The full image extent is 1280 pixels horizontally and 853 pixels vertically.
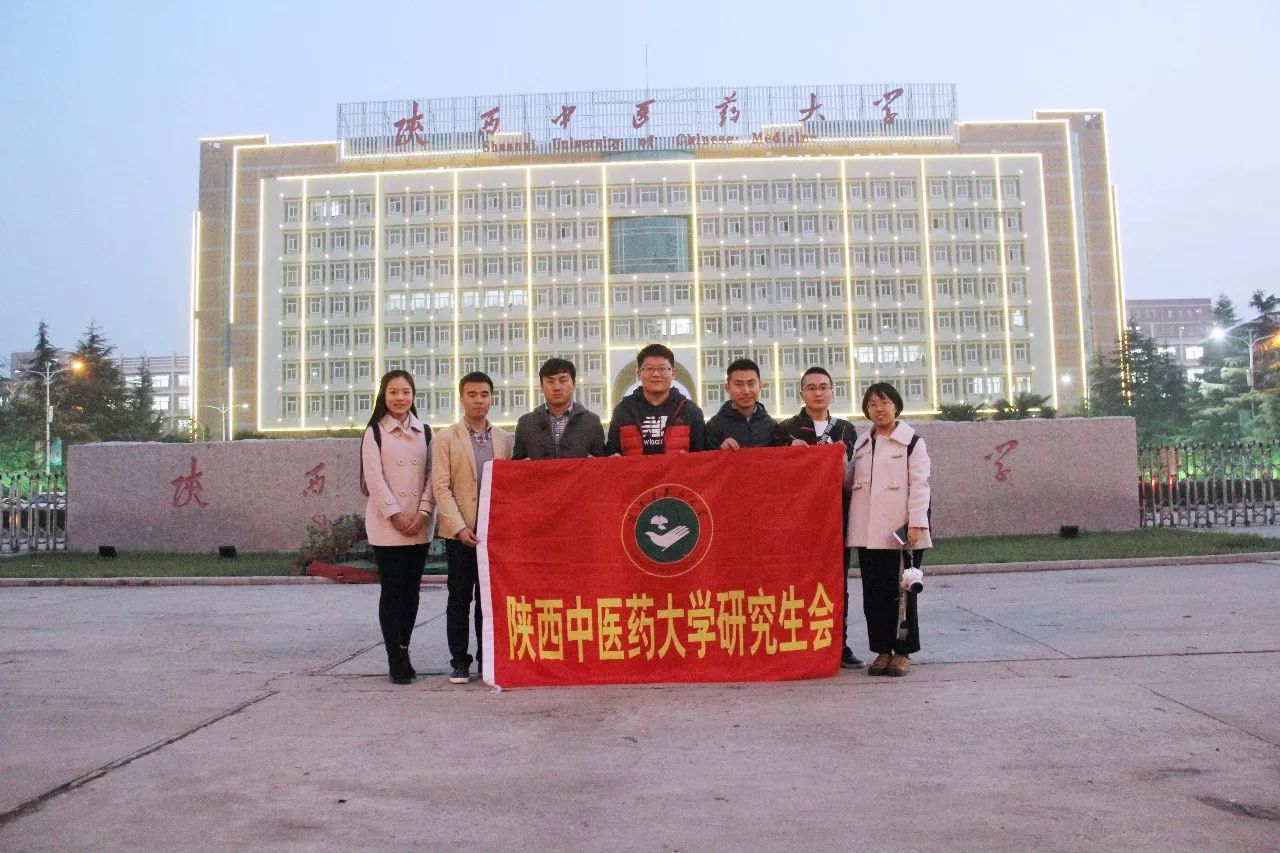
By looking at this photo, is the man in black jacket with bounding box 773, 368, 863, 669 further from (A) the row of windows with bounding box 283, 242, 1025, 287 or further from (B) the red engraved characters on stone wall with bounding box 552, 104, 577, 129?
(B) the red engraved characters on stone wall with bounding box 552, 104, 577, 129

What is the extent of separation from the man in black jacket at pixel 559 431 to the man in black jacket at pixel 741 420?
25.1 inches

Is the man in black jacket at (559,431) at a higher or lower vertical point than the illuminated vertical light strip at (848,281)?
lower

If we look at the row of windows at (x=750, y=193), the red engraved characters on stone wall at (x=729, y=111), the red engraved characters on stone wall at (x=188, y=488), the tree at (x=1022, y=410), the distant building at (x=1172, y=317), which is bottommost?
the red engraved characters on stone wall at (x=188, y=488)

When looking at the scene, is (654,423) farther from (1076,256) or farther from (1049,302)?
(1076,256)

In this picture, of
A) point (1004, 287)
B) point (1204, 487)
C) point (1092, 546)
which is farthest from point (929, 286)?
point (1092, 546)

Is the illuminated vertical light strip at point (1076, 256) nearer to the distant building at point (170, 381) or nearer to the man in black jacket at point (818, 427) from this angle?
the man in black jacket at point (818, 427)

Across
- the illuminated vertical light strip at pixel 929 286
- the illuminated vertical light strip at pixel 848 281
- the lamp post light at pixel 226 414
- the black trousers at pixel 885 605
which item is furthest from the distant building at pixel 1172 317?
the black trousers at pixel 885 605

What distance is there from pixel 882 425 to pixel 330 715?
294 cm

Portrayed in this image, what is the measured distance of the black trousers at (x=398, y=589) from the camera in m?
4.98

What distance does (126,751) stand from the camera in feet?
11.7

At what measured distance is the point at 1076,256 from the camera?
62.2 m

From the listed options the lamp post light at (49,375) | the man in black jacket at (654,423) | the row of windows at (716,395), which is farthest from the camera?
the row of windows at (716,395)

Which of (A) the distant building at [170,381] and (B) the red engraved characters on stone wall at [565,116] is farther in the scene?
(A) the distant building at [170,381]

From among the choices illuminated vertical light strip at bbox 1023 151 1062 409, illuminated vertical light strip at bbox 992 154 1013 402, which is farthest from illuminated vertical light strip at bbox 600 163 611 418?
illuminated vertical light strip at bbox 1023 151 1062 409
